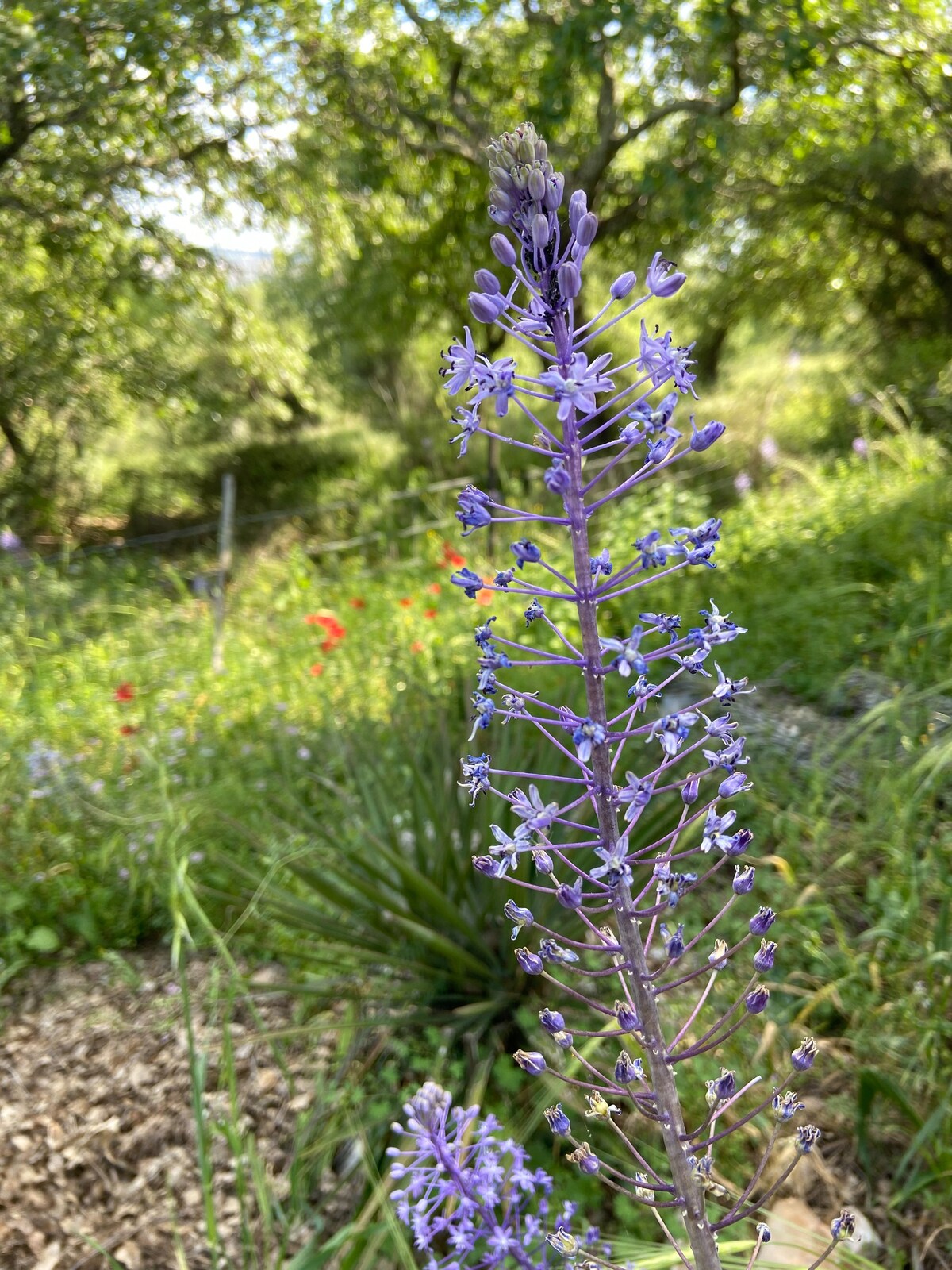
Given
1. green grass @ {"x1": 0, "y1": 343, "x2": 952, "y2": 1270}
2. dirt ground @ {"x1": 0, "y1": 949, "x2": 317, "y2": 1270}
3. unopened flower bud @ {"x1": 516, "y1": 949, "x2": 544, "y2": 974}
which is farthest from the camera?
green grass @ {"x1": 0, "y1": 343, "x2": 952, "y2": 1270}

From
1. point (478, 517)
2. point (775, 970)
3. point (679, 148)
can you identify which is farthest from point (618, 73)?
point (478, 517)

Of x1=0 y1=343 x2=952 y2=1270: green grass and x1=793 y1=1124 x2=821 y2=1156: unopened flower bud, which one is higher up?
x1=793 y1=1124 x2=821 y2=1156: unopened flower bud

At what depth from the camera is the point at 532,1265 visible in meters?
1.29

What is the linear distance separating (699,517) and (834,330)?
33.3 feet

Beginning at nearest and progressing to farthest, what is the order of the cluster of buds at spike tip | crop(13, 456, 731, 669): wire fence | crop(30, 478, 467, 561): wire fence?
1. the cluster of buds at spike tip
2. crop(13, 456, 731, 669): wire fence
3. crop(30, 478, 467, 561): wire fence

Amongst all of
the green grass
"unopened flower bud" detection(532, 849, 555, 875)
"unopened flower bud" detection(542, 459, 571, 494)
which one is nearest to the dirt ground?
the green grass

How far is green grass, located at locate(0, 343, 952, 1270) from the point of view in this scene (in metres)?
2.45

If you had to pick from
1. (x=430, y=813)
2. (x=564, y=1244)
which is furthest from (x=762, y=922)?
(x=430, y=813)

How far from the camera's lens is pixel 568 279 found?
3.10 feet

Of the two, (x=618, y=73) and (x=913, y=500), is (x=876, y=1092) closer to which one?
(x=913, y=500)

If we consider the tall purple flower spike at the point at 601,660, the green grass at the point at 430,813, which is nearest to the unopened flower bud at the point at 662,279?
the tall purple flower spike at the point at 601,660

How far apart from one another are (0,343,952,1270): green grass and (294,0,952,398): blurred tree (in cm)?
385

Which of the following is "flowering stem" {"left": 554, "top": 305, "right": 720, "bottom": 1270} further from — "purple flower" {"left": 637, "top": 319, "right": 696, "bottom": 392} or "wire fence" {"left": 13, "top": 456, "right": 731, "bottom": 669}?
"wire fence" {"left": 13, "top": 456, "right": 731, "bottom": 669}

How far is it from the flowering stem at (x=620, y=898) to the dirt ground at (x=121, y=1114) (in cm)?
143
